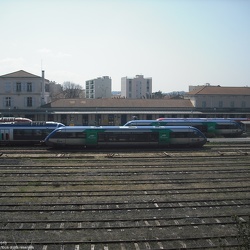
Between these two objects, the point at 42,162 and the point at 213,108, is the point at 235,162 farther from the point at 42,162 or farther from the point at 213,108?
→ the point at 213,108

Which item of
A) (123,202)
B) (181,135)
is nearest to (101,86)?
(181,135)

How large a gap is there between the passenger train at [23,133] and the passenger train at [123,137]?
241 centimetres

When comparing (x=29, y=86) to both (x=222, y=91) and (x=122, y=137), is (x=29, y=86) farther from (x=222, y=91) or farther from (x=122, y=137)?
(x=222, y=91)

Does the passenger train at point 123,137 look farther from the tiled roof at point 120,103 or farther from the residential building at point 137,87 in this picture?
the residential building at point 137,87

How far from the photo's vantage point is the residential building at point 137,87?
144 m

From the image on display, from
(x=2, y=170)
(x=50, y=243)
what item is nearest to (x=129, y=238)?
(x=50, y=243)

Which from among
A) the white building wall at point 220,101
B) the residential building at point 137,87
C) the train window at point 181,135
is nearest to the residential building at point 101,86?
the residential building at point 137,87

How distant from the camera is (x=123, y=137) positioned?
3238cm

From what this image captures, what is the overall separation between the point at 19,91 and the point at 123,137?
3026 centimetres

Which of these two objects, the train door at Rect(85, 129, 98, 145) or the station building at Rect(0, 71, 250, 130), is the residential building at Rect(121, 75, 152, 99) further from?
the train door at Rect(85, 129, 98, 145)

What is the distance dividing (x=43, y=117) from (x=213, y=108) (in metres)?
31.1

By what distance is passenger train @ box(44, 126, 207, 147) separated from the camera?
3144 cm

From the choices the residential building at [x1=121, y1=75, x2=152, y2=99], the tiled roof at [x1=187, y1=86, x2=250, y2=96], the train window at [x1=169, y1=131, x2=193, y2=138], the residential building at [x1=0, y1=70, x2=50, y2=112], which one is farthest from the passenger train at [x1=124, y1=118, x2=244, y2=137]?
the residential building at [x1=121, y1=75, x2=152, y2=99]

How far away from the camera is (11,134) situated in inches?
1299
